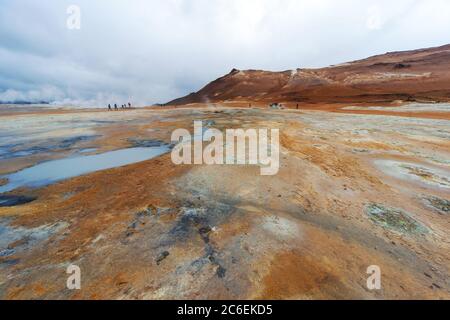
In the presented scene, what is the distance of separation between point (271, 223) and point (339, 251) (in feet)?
3.44

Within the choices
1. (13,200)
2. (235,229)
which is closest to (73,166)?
(13,200)

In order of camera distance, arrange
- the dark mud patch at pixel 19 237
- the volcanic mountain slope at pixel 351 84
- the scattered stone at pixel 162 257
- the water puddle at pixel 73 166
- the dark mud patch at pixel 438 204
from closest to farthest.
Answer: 1. the scattered stone at pixel 162 257
2. the dark mud patch at pixel 19 237
3. the dark mud patch at pixel 438 204
4. the water puddle at pixel 73 166
5. the volcanic mountain slope at pixel 351 84

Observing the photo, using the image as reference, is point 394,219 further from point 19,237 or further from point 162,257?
point 19,237

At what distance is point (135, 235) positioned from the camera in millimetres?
3846

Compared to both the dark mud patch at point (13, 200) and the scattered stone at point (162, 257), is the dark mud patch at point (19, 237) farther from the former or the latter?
the scattered stone at point (162, 257)

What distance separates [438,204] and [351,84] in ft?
138

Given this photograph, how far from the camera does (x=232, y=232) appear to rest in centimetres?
392

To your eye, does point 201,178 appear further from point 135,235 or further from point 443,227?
point 443,227

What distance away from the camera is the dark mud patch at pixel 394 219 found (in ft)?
13.9

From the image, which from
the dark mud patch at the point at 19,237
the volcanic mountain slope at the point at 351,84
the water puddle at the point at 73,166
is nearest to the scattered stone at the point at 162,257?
the dark mud patch at the point at 19,237

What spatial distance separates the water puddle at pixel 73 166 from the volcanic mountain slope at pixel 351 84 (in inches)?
1175

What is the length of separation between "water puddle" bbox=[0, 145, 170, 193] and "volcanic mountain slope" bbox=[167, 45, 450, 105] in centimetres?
2983
